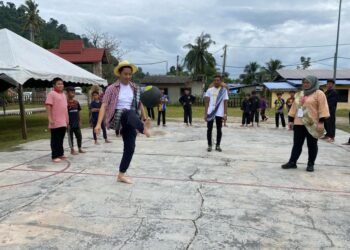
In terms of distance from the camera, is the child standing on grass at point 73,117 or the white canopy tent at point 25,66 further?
the white canopy tent at point 25,66

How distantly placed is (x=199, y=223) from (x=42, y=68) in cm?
904

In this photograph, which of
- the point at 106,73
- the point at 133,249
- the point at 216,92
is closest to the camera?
the point at 133,249

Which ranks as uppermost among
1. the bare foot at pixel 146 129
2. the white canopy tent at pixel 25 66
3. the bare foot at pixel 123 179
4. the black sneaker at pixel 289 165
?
the white canopy tent at pixel 25 66

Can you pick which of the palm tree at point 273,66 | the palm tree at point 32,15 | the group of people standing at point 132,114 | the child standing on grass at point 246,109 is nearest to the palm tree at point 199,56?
the palm tree at point 273,66

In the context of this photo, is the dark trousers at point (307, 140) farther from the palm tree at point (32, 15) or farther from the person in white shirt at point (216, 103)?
the palm tree at point (32, 15)

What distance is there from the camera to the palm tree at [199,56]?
5288 cm

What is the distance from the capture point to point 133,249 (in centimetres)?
316

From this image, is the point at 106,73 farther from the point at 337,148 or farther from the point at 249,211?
the point at 249,211

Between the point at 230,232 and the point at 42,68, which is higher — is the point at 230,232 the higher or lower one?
the lower one

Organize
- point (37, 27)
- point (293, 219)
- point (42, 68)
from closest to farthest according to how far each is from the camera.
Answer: point (293, 219) → point (42, 68) → point (37, 27)

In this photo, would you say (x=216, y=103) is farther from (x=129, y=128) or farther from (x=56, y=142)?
(x=56, y=142)

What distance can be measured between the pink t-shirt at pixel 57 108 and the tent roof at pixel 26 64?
3.25 meters

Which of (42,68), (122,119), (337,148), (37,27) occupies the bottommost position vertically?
(337,148)

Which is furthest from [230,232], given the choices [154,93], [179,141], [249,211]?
[179,141]
